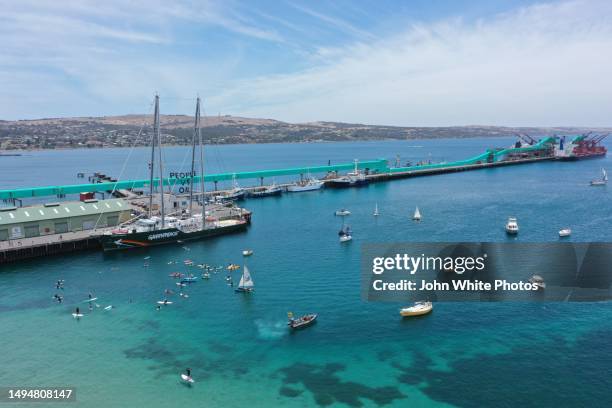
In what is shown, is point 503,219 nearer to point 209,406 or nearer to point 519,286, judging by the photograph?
point 519,286

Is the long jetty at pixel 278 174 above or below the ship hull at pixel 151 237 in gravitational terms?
above

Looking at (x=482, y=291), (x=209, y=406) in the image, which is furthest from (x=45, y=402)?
(x=482, y=291)

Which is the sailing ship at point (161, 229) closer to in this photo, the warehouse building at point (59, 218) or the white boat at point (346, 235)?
the warehouse building at point (59, 218)

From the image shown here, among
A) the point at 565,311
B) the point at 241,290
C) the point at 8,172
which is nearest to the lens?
the point at 565,311

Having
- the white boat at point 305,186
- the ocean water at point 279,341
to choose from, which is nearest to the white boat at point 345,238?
the ocean water at point 279,341

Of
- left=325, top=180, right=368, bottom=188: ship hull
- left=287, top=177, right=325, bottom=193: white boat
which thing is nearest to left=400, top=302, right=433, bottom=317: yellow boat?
left=287, top=177, right=325, bottom=193: white boat

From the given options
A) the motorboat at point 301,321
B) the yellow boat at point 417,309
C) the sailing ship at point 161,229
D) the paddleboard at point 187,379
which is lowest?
the paddleboard at point 187,379
